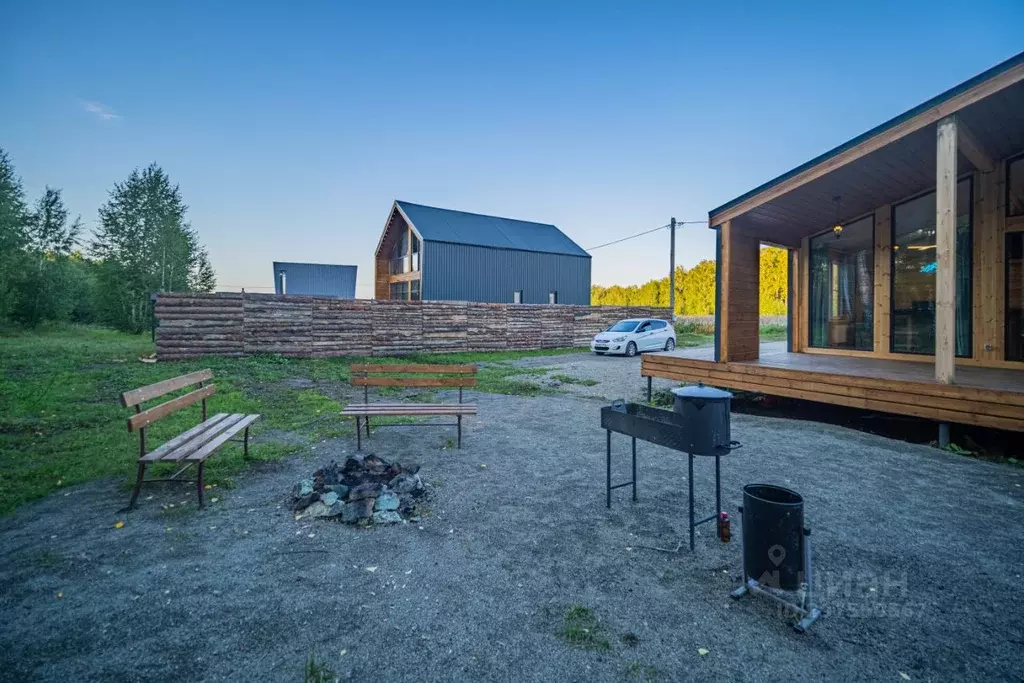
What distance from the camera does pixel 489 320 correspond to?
67.4 ft

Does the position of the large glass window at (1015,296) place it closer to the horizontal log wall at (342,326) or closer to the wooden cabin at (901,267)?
the wooden cabin at (901,267)

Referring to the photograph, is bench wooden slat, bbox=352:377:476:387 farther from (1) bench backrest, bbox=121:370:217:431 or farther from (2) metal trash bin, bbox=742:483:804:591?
(2) metal trash bin, bbox=742:483:804:591

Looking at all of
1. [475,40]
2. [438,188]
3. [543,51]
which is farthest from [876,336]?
[438,188]

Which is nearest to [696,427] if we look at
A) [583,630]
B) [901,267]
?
[583,630]

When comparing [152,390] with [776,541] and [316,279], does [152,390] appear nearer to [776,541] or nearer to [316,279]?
[776,541]

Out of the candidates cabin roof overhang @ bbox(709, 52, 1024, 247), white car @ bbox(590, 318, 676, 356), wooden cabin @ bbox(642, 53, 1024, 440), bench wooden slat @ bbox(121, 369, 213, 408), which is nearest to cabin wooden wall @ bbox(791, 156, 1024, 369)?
wooden cabin @ bbox(642, 53, 1024, 440)

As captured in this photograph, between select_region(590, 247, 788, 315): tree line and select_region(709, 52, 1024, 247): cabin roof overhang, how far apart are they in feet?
89.9

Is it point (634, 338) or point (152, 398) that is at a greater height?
point (634, 338)

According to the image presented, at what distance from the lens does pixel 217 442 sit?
4.46m

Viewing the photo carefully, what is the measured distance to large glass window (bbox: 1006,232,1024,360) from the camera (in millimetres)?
7801

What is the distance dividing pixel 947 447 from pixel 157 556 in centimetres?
914

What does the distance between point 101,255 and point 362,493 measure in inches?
1710

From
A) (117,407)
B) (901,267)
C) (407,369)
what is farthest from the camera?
(901,267)

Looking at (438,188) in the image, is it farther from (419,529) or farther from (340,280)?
(419,529)
